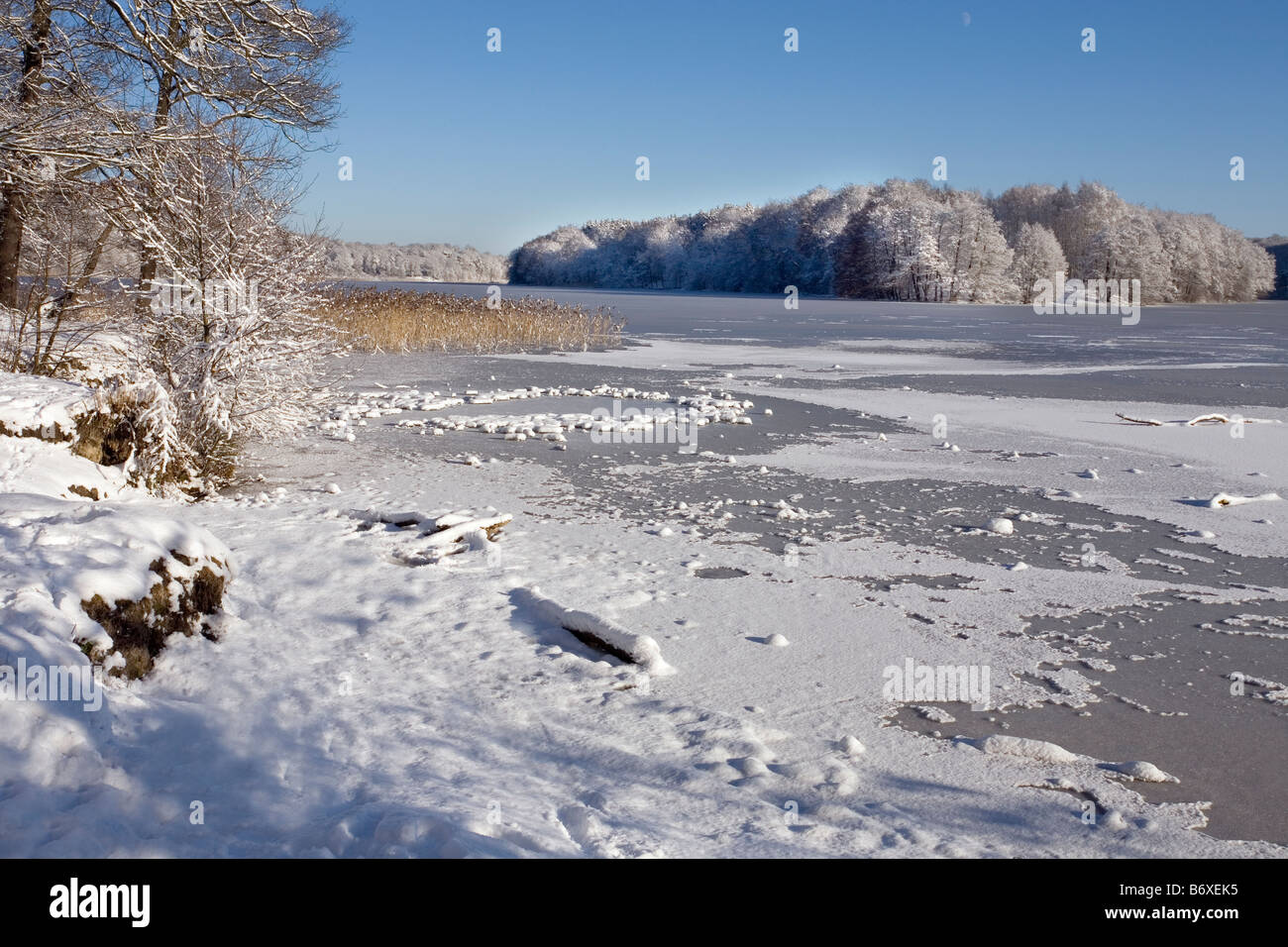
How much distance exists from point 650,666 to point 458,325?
23473mm

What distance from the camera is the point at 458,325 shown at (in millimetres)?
27344

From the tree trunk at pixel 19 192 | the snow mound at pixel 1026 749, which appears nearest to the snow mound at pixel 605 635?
the snow mound at pixel 1026 749

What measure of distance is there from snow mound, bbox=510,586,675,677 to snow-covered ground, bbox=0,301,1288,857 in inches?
0.7

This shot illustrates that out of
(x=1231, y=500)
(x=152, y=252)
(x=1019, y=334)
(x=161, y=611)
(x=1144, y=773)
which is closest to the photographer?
(x=1144, y=773)

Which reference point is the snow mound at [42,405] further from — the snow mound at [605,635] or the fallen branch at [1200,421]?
the fallen branch at [1200,421]

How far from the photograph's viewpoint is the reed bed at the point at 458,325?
25516mm

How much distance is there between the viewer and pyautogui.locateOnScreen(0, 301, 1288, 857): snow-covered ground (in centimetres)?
353

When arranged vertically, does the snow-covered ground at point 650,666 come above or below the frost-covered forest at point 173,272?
below

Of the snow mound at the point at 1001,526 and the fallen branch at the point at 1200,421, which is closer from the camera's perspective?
the snow mound at the point at 1001,526

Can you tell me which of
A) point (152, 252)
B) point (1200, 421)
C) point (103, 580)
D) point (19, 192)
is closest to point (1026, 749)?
point (103, 580)

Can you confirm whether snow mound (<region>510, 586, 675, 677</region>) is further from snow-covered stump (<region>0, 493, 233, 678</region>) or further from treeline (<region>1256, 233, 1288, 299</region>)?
treeline (<region>1256, 233, 1288, 299</region>)

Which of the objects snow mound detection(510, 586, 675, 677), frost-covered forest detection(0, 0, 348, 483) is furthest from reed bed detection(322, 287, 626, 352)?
snow mound detection(510, 586, 675, 677)

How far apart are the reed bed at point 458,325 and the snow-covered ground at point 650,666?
16.3 meters

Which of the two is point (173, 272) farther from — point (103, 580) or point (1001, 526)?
point (1001, 526)
